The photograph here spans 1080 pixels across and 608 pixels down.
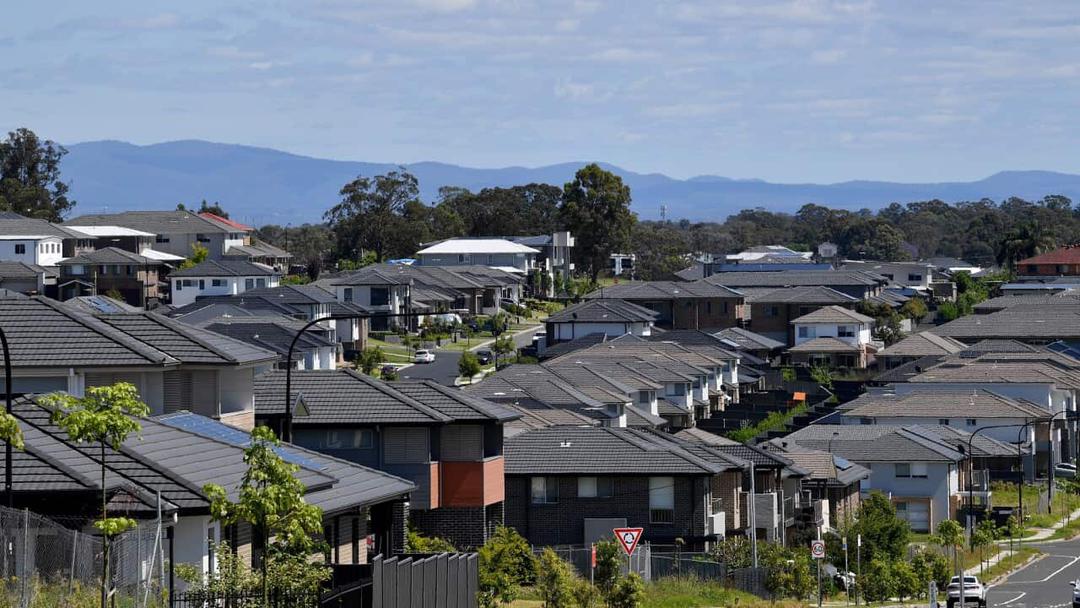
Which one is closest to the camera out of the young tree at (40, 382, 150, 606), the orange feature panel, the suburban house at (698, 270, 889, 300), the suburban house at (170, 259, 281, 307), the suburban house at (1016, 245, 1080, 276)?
the young tree at (40, 382, 150, 606)

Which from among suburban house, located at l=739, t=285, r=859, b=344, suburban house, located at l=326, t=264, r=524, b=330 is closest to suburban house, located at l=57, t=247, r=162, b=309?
suburban house, located at l=326, t=264, r=524, b=330

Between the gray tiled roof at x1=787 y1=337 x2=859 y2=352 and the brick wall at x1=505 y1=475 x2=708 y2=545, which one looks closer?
the brick wall at x1=505 y1=475 x2=708 y2=545

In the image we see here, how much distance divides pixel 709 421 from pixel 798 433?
15.9 m

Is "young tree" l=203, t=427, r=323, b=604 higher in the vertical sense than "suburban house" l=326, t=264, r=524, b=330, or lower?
higher

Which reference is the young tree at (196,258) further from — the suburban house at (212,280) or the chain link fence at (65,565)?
the chain link fence at (65,565)

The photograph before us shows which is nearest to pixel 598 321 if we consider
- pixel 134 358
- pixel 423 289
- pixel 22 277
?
pixel 423 289

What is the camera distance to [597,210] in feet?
534

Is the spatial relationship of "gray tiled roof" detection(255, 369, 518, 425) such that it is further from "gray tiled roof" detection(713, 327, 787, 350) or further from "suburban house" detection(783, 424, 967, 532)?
"gray tiled roof" detection(713, 327, 787, 350)

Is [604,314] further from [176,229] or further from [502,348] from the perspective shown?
[176,229]

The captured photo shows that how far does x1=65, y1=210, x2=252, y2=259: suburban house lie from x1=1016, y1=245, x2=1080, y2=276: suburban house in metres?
78.1

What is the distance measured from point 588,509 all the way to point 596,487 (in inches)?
28.0

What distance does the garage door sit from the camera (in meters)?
81.4

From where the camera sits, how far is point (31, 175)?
17562 centimetres

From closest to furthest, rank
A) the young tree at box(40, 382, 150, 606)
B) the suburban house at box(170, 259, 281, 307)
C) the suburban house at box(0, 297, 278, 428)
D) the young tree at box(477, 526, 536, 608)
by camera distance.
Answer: the young tree at box(40, 382, 150, 606) → the suburban house at box(0, 297, 278, 428) → the young tree at box(477, 526, 536, 608) → the suburban house at box(170, 259, 281, 307)
